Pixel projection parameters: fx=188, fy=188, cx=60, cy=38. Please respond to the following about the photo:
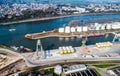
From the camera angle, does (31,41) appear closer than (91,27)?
Yes

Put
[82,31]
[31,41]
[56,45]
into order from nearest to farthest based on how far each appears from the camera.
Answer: [56,45], [31,41], [82,31]

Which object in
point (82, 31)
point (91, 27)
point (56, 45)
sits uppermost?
point (91, 27)

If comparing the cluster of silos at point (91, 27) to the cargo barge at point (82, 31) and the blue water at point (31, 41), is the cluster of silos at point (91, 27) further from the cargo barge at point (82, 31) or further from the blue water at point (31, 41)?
the blue water at point (31, 41)

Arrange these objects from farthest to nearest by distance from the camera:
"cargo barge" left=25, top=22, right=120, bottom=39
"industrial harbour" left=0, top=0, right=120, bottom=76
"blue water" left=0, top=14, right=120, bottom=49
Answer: "cargo barge" left=25, top=22, right=120, bottom=39 → "blue water" left=0, top=14, right=120, bottom=49 → "industrial harbour" left=0, top=0, right=120, bottom=76

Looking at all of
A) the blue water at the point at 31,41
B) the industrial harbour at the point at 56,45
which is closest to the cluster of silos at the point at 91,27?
the industrial harbour at the point at 56,45

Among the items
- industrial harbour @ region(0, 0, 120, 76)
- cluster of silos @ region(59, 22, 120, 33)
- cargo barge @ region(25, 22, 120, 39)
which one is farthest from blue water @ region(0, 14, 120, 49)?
cluster of silos @ region(59, 22, 120, 33)

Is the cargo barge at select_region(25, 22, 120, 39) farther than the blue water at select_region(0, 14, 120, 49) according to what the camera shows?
Yes

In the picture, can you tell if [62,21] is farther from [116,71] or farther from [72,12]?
[116,71]

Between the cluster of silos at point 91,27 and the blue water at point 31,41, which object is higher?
the cluster of silos at point 91,27

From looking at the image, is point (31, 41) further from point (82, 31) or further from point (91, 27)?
point (91, 27)

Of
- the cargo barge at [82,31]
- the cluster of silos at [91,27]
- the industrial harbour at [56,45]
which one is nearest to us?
the industrial harbour at [56,45]

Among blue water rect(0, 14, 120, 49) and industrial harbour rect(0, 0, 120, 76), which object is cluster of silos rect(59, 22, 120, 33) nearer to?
industrial harbour rect(0, 0, 120, 76)

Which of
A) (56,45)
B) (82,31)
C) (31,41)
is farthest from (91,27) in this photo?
(31,41)
